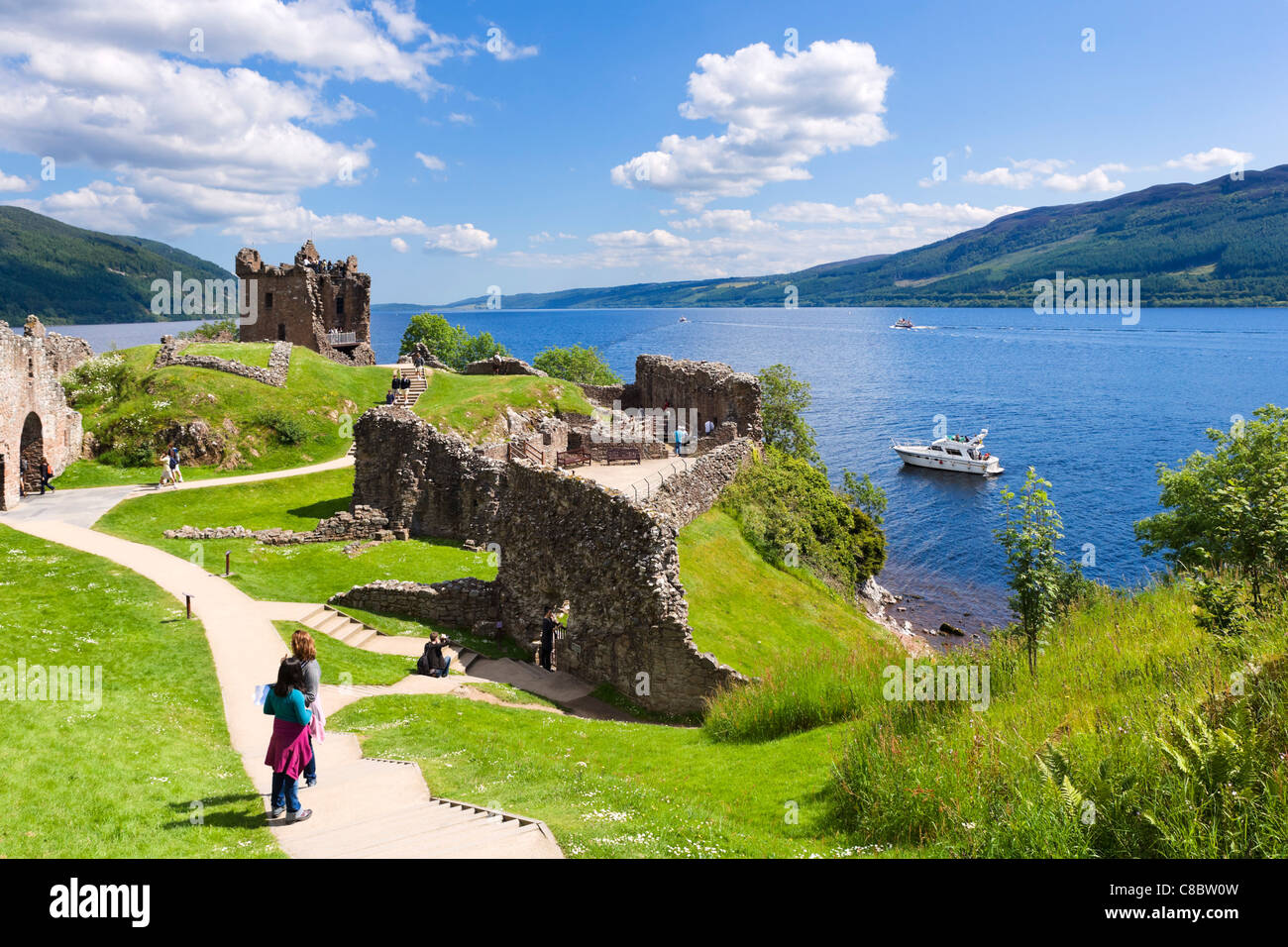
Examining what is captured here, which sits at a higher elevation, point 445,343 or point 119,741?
point 445,343

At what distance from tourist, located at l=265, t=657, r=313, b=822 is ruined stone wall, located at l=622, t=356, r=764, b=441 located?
3677cm

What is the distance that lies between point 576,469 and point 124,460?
2570 cm

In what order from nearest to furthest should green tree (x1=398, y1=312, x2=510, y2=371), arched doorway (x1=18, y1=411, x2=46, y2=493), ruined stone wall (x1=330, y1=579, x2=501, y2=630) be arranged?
ruined stone wall (x1=330, y1=579, x2=501, y2=630) < arched doorway (x1=18, y1=411, x2=46, y2=493) < green tree (x1=398, y1=312, x2=510, y2=371)

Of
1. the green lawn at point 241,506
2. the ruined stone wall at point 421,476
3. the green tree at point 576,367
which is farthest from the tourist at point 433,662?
the green tree at point 576,367

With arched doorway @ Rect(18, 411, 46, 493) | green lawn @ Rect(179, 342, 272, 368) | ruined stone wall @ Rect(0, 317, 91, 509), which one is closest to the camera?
ruined stone wall @ Rect(0, 317, 91, 509)

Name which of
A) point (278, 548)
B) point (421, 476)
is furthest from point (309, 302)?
point (278, 548)

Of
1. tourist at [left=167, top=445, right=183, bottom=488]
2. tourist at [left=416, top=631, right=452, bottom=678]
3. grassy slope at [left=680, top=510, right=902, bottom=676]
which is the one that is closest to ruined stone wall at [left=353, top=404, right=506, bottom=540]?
grassy slope at [left=680, top=510, right=902, bottom=676]

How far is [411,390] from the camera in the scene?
57375 mm

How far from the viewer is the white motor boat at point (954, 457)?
83.4m

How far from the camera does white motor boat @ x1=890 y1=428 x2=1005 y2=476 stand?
83375 mm

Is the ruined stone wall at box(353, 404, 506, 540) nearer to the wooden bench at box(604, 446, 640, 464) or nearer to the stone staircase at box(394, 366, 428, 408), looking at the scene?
the wooden bench at box(604, 446, 640, 464)

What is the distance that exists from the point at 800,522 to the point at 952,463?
51765mm

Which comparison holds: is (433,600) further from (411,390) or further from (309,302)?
(309,302)

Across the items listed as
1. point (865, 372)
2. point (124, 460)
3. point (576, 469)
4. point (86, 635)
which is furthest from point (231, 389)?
point (865, 372)
